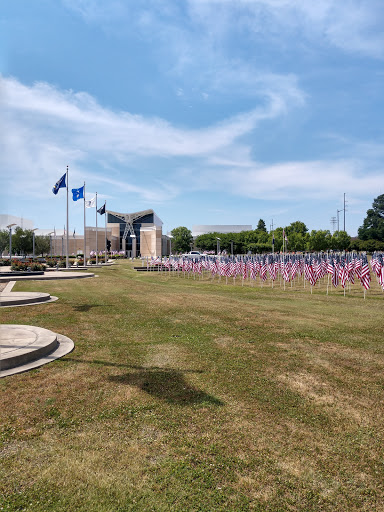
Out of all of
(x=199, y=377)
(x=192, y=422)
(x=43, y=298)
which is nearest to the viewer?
(x=192, y=422)

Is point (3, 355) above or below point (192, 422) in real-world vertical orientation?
above

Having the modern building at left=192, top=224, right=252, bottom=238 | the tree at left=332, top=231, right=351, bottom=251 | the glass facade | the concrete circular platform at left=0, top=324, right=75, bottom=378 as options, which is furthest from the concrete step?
the modern building at left=192, top=224, right=252, bottom=238

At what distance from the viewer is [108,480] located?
3420mm

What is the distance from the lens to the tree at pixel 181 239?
424 feet

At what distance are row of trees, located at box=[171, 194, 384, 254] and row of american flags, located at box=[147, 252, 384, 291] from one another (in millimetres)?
53737

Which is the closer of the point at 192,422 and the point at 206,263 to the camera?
the point at 192,422

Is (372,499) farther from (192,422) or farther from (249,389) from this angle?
(249,389)

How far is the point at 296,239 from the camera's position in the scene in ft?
316

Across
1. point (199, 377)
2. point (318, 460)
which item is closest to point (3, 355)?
point (199, 377)

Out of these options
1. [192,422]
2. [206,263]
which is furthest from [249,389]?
[206,263]

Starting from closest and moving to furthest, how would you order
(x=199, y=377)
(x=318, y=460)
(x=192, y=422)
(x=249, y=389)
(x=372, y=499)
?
(x=372, y=499) < (x=318, y=460) < (x=192, y=422) < (x=249, y=389) < (x=199, y=377)

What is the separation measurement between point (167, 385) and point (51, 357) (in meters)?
2.58

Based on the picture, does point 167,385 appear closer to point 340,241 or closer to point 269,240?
point 340,241

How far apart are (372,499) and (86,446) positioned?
2.93 m
